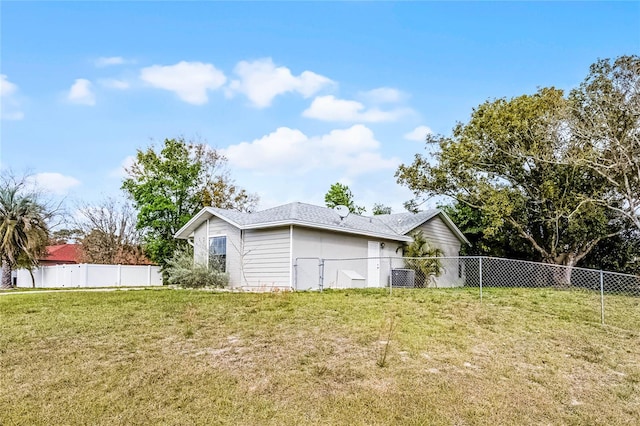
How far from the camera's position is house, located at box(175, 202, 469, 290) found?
14414 millimetres

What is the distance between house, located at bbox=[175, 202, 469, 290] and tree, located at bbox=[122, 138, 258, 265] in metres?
6.43

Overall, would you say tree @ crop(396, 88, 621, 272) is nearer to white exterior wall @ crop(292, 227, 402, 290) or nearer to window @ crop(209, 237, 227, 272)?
white exterior wall @ crop(292, 227, 402, 290)

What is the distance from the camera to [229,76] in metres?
13.7

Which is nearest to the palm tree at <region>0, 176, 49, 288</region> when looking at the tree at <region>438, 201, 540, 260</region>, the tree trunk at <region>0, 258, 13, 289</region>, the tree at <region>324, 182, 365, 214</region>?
the tree trunk at <region>0, 258, 13, 289</region>

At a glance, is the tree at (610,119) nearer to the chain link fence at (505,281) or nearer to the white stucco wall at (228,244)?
the chain link fence at (505,281)

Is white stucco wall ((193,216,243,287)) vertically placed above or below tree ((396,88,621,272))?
below

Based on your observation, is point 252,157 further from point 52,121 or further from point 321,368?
point 321,368

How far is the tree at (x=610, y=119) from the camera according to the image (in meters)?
15.3

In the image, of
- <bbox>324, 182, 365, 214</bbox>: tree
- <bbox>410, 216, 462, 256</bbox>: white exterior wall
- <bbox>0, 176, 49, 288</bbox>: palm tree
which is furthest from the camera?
<bbox>324, 182, 365, 214</bbox>: tree

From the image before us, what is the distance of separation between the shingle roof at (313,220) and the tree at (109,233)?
45.8 feet

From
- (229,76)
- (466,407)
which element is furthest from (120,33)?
(466,407)

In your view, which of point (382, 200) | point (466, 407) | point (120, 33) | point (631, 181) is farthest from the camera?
point (382, 200)

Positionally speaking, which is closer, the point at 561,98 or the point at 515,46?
the point at 515,46

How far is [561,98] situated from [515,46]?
5010mm
